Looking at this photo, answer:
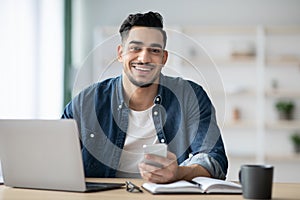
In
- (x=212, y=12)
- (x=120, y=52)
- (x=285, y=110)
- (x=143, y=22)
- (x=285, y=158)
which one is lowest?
(x=285, y=158)

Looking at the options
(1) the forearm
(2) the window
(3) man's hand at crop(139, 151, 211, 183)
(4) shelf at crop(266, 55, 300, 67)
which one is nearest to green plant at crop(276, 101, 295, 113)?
(4) shelf at crop(266, 55, 300, 67)

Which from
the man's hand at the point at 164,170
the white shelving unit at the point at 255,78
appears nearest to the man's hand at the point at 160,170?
the man's hand at the point at 164,170

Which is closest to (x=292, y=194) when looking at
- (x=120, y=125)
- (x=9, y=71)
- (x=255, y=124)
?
(x=120, y=125)

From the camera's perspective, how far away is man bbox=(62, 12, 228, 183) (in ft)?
6.37

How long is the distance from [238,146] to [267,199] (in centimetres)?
415

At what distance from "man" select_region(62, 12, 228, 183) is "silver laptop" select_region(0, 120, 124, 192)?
206 millimetres

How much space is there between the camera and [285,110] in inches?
219

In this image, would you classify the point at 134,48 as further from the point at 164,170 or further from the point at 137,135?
the point at 164,170

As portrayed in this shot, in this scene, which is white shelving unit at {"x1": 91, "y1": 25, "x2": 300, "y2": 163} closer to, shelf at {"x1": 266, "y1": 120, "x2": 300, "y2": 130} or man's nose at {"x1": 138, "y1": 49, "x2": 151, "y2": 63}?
shelf at {"x1": 266, "y1": 120, "x2": 300, "y2": 130}

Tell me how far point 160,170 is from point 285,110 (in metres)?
3.96

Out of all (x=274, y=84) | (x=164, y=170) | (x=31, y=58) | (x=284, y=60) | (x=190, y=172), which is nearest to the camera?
(x=164, y=170)

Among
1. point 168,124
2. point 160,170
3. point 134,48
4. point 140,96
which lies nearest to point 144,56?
point 134,48

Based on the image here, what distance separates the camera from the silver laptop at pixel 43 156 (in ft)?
5.56

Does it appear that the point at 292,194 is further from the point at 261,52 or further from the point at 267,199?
the point at 261,52
